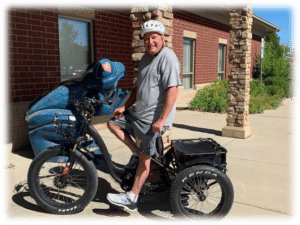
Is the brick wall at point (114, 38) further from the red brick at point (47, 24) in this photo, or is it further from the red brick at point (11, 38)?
the red brick at point (11, 38)

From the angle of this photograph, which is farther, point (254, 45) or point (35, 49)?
point (254, 45)

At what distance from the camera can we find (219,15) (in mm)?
Answer: 14312

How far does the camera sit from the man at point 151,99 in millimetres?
2859

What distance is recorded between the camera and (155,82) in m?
2.94

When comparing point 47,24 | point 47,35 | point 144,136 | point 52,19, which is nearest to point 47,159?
point 144,136

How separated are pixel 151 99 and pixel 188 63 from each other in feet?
34.0

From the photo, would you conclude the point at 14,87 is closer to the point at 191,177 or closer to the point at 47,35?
the point at 47,35

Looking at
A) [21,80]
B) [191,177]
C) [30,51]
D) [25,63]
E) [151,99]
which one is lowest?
[191,177]

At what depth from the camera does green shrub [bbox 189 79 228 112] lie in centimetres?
1073

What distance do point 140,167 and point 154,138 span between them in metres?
0.37

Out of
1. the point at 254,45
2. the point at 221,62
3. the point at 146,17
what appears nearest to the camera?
the point at 146,17

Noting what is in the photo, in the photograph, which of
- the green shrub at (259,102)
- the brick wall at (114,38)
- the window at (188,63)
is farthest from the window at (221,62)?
the brick wall at (114,38)

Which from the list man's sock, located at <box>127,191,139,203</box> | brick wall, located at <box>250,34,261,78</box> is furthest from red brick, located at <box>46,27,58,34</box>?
brick wall, located at <box>250,34,261,78</box>

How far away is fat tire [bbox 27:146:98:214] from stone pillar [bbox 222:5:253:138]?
451 centimetres
